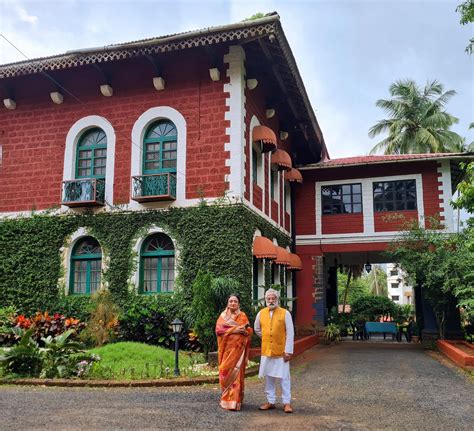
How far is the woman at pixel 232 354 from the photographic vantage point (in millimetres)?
6426

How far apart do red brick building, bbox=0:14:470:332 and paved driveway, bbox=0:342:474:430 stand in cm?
412

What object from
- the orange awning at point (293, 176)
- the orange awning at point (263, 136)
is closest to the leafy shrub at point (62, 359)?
the orange awning at point (263, 136)

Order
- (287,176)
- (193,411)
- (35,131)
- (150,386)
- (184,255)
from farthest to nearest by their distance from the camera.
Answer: (287,176)
(35,131)
(184,255)
(150,386)
(193,411)

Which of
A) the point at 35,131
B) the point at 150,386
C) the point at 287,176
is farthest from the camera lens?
the point at 287,176

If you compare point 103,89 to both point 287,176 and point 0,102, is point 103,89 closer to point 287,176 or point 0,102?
point 0,102

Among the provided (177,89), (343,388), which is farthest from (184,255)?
(343,388)

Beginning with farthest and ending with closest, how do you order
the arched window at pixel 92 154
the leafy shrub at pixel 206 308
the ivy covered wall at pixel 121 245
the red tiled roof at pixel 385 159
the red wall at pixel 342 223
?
the red wall at pixel 342 223, the red tiled roof at pixel 385 159, the arched window at pixel 92 154, the ivy covered wall at pixel 121 245, the leafy shrub at pixel 206 308

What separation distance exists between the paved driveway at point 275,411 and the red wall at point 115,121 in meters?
5.62

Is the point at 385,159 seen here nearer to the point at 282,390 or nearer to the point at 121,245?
the point at 121,245

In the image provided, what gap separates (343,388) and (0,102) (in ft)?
40.7

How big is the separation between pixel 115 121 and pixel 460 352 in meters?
10.3

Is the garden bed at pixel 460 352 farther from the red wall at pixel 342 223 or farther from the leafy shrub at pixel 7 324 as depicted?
the leafy shrub at pixel 7 324

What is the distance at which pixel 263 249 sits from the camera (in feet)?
41.7

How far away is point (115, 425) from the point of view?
544cm
